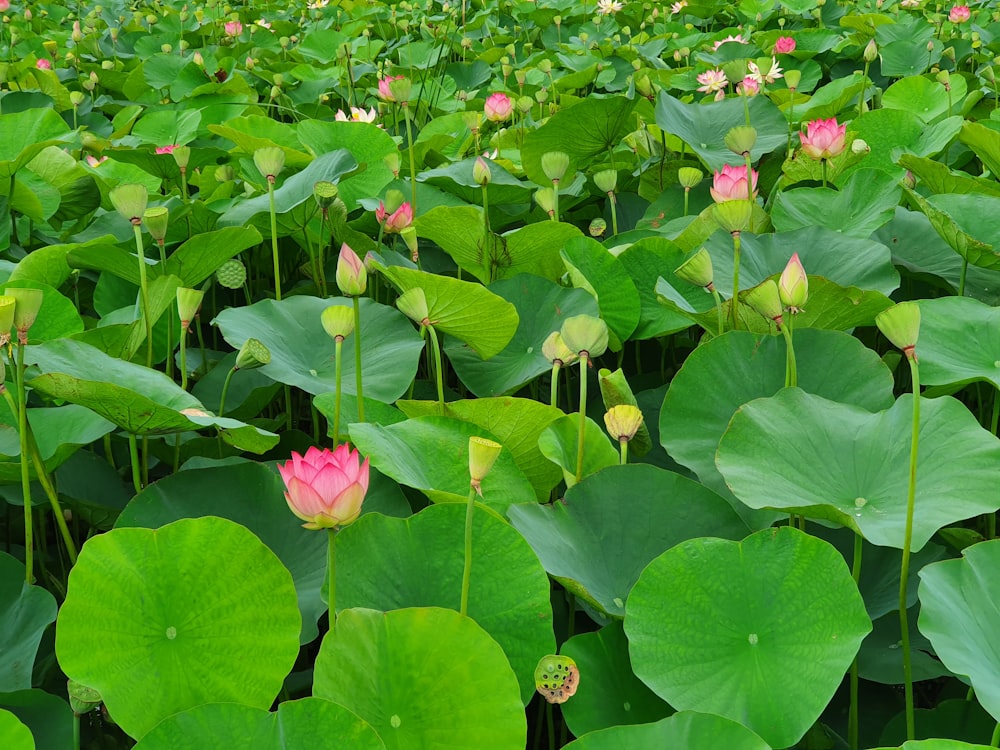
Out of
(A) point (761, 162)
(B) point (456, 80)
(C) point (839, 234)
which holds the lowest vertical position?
(B) point (456, 80)

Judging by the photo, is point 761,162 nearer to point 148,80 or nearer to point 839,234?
point 839,234

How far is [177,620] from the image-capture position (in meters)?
0.66

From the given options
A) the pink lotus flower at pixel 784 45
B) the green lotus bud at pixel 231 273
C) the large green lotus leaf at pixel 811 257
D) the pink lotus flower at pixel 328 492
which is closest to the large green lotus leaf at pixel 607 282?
the large green lotus leaf at pixel 811 257

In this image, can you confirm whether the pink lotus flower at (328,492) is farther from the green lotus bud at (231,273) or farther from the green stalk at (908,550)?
the green lotus bud at (231,273)

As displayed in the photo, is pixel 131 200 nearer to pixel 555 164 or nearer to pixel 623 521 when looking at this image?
pixel 555 164

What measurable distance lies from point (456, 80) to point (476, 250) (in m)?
1.76

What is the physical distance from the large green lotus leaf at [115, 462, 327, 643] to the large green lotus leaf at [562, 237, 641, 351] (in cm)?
46

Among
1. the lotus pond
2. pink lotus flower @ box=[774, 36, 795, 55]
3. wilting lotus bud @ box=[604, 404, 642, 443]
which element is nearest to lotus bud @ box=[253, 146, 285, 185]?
the lotus pond

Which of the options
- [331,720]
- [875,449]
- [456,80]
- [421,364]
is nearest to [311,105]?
[456,80]

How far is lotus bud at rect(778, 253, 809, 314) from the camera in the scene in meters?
0.84

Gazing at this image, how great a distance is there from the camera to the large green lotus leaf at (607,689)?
2.24ft

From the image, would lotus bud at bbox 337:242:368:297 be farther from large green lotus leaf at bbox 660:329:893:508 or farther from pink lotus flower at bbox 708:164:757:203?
pink lotus flower at bbox 708:164:757:203

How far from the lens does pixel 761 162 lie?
1.68 m

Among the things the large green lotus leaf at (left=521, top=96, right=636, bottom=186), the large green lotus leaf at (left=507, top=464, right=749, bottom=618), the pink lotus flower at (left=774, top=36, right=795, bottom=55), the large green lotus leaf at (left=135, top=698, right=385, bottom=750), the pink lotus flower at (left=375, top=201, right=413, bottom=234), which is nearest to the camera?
the large green lotus leaf at (left=135, top=698, right=385, bottom=750)
